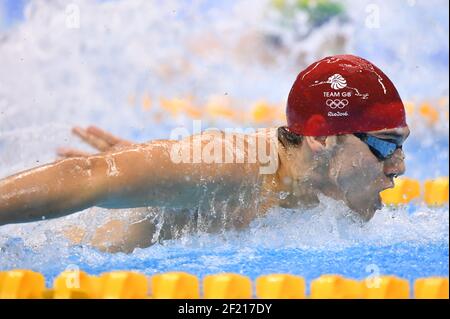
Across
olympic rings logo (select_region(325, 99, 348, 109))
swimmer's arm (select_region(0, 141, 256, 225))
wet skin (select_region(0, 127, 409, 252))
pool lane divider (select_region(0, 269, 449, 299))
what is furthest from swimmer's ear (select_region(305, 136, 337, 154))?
pool lane divider (select_region(0, 269, 449, 299))

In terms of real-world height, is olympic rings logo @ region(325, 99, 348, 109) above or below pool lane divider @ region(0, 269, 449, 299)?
above

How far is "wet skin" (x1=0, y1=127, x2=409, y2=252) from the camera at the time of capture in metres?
2.13

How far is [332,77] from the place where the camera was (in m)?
2.61

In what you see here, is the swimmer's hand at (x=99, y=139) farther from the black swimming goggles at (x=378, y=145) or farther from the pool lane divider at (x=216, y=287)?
the black swimming goggles at (x=378, y=145)

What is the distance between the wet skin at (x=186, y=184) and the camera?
2.13 m

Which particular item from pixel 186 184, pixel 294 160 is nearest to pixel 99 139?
pixel 186 184

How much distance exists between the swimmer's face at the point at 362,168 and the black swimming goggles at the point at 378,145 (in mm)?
11

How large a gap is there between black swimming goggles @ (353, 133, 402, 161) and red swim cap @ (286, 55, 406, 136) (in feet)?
0.10

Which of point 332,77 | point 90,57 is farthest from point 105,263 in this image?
point 90,57

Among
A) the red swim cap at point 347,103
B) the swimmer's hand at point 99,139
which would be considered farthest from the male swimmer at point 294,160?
the swimmer's hand at point 99,139

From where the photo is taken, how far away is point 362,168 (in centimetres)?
257

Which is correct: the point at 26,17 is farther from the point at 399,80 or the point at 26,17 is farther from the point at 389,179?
the point at 389,179

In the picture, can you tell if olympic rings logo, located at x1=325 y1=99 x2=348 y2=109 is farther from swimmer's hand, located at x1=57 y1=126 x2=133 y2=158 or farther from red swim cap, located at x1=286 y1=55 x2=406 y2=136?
swimmer's hand, located at x1=57 y1=126 x2=133 y2=158
